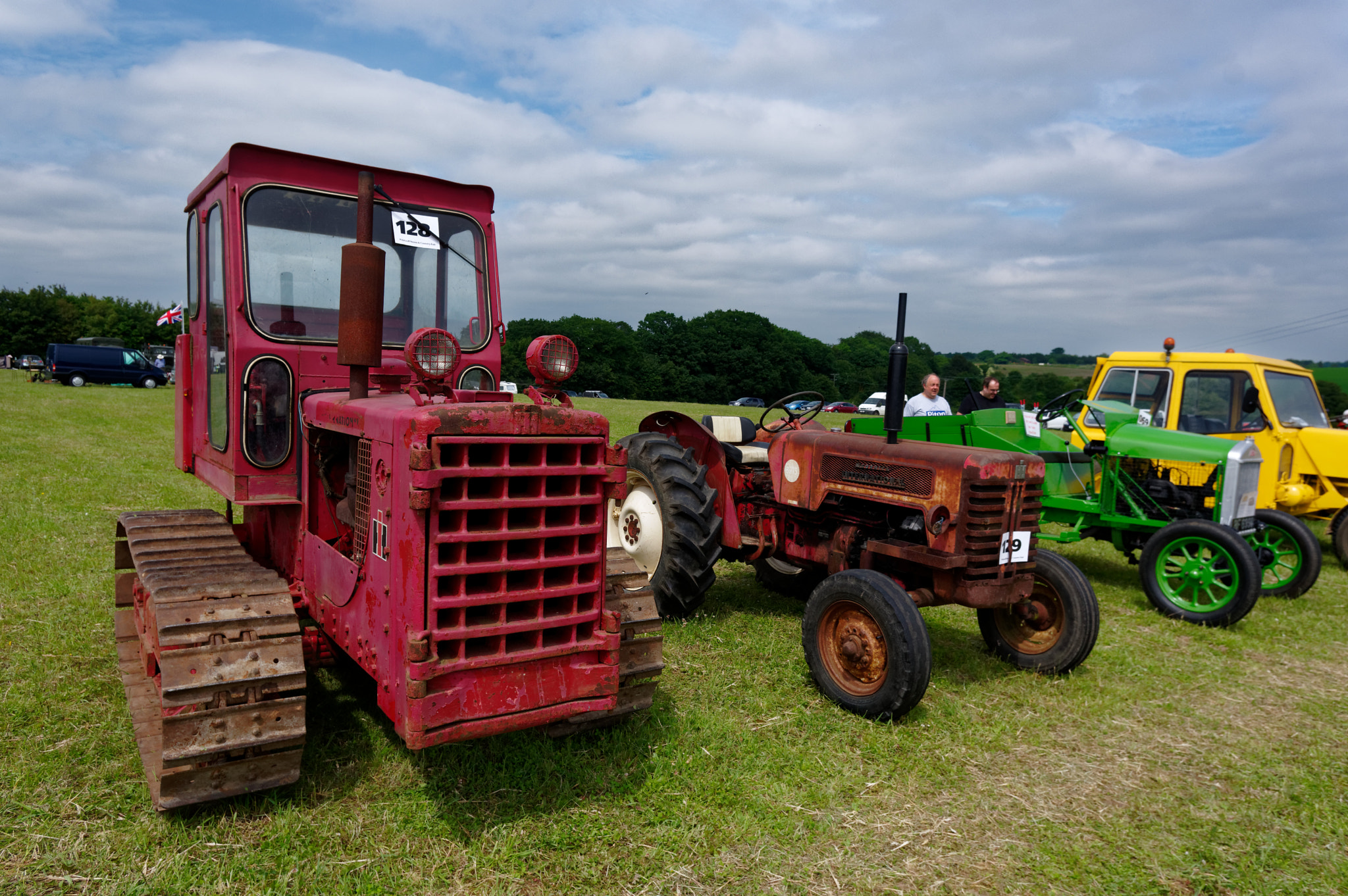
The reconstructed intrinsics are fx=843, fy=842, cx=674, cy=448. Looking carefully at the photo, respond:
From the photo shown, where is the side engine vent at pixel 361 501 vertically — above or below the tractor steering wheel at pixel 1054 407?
below

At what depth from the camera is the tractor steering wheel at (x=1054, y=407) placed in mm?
7457

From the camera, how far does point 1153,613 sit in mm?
6898

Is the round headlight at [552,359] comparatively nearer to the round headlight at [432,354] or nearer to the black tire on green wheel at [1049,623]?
the round headlight at [432,354]

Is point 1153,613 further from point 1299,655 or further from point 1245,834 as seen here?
point 1245,834

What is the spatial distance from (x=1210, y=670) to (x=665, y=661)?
3628mm

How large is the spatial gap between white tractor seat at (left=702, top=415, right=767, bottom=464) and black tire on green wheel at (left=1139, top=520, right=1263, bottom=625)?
335 centimetres

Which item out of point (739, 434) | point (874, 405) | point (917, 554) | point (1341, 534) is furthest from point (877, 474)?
point (874, 405)

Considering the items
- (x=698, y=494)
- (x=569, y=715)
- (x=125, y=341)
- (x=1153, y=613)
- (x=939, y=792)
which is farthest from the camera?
(x=125, y=341)

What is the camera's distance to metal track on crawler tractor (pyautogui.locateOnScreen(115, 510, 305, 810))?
9.52 feet

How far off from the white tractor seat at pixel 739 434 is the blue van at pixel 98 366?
3429 centimetres

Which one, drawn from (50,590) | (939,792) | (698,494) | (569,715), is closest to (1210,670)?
(939,792)

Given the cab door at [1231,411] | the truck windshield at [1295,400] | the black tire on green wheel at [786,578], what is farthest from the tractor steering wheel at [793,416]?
the truck windshield at [1295,400]

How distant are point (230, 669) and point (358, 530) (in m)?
0.68

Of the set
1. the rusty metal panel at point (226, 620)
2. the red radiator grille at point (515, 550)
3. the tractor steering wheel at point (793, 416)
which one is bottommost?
the rusty metal panel at point (226, 620)
